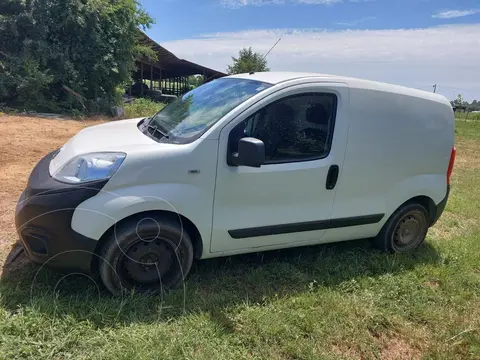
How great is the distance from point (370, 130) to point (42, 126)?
963 centimetres

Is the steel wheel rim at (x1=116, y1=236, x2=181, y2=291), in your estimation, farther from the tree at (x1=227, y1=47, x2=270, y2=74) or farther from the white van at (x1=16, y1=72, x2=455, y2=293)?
the tree at (x1=227, y1=47, x2=270, y2=74)

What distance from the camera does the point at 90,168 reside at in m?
2.80

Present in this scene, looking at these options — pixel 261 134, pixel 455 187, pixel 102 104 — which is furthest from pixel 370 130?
pixel 102 104

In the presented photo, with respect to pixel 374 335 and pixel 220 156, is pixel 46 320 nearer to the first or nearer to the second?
pixel 220 156

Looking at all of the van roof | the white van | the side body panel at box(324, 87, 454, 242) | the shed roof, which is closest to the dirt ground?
the white van

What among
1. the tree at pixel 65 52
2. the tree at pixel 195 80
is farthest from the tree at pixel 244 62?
the tree at pixel 65 52

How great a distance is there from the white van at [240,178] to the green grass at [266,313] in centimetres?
26

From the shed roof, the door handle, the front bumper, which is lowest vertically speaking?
the front bumper

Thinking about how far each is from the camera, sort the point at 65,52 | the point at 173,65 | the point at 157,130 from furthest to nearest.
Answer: the point at 173,65 → the point at 65,52 → the point at 157,130

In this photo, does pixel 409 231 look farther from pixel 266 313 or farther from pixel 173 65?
pixel 173 65

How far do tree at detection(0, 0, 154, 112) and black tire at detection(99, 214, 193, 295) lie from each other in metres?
12.7

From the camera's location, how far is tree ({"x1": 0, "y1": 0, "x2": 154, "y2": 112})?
45.0ft

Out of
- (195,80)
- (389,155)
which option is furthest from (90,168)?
(195,80)

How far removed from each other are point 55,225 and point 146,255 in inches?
26.4
